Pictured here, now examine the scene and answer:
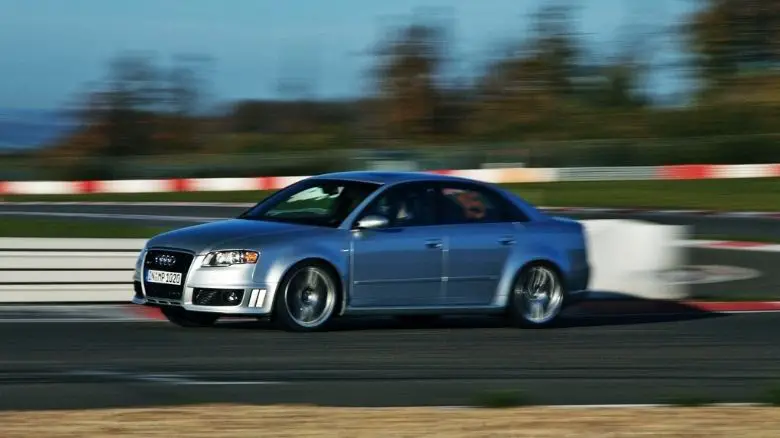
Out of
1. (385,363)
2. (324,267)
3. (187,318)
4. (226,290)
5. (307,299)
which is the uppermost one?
(324,267)

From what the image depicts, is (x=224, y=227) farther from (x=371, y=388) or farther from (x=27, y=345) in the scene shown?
(x=371, y=388)

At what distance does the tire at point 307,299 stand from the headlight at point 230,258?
291mm

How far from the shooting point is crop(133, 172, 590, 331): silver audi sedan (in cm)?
1083

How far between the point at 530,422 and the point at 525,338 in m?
4.60

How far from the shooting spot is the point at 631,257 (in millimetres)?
14508

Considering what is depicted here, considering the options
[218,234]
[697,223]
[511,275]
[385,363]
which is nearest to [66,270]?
[218,234]

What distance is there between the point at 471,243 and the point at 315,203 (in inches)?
51.1

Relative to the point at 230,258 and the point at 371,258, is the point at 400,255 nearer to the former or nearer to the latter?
the point at 371,258

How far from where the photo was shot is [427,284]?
38.2 ft

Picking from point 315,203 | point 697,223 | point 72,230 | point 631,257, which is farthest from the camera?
point 697,223

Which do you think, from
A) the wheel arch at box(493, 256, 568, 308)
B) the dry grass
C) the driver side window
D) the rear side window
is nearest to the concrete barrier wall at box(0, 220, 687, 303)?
the driver side window

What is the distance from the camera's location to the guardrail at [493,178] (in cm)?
4006

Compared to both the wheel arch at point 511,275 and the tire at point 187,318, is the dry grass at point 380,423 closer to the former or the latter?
the tire at point 187,318

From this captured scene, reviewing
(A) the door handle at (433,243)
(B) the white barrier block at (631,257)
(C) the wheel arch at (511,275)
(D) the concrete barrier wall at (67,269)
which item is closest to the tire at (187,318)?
(D) the concrete barrier wall at (67,269)
